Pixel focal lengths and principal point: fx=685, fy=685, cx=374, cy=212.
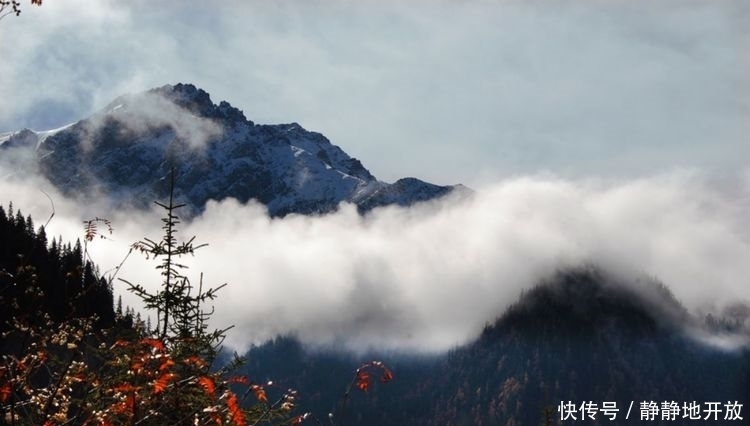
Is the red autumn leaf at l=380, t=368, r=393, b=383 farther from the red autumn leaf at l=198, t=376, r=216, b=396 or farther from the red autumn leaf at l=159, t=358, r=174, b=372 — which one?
the red autumn leaf at l=159, t=358, r=174, b=372

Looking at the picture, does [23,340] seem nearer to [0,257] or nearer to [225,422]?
[225,422]

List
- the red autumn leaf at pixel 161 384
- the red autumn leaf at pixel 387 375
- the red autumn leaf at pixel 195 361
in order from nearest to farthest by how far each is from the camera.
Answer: the red autumn leaf at pixel 161 384
the red autumn leaf at pixel 387 375
the red autumn leaf at pixel 195 361

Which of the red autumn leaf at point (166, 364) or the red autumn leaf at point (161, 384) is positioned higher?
the red autumn leaf at point (166, 364)

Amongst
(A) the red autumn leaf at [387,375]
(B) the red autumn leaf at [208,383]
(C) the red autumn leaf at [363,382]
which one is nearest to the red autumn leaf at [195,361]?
(B) the red autumn leaf at [208,383]

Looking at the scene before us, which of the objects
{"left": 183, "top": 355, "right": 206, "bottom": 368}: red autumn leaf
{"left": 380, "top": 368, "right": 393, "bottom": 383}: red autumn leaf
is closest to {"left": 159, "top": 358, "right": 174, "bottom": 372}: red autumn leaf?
{"left": 183, "top": 355, "right": 206, "bottom": 368}: red autumn leaf

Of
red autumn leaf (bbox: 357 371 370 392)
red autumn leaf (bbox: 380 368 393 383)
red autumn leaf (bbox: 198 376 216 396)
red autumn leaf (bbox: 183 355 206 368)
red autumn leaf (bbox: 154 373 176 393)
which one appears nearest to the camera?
red autumn leaf (bbox: 198 376 216 396)

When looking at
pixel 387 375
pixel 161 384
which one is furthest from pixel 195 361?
pixel 387 375

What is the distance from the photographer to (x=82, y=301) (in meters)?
7.85

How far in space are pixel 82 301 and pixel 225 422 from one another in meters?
2.66

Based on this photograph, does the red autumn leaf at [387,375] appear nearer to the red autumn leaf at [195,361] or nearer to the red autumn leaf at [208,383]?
the red autumn leaf at [208,383]

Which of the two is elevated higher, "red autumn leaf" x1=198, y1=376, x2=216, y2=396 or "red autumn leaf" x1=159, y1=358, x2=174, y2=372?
"red autumn leaf" x1=159, y1=358, x2=174, y2=372

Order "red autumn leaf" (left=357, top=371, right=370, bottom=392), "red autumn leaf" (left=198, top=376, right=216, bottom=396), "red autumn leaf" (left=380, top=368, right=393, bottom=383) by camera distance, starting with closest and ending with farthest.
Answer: "red autumn leaf" (left=198, top=376, right=216, bottom=396), "red autumn leaf" (left=357, top=371, right=370, bottom=392), "red autumn leaf" (left=380, top=368, right=393, bottom=383)

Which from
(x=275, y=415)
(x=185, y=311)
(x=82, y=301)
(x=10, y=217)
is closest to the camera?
(x=82, y=301)

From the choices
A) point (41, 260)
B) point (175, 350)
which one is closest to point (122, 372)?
point (175, 350)
